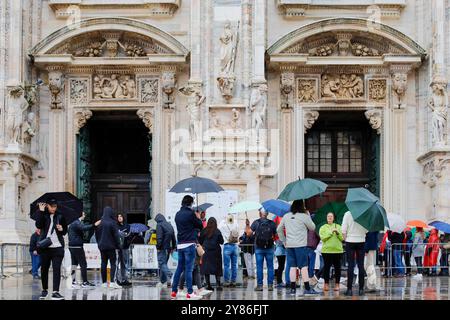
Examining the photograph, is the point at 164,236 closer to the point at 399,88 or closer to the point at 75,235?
the point at 75,235

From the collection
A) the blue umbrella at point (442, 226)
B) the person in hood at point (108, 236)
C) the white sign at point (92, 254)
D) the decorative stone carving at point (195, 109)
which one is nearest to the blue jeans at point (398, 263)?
the blue umbrella at point (442, 226)

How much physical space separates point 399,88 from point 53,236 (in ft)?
51.1

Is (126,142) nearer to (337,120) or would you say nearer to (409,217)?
(337,120)

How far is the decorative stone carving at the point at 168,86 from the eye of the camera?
31.7 metres

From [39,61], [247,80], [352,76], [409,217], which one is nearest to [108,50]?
[39,61]

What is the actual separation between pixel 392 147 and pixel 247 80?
4886 millimetres

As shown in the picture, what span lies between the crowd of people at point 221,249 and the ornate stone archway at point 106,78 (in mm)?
5355

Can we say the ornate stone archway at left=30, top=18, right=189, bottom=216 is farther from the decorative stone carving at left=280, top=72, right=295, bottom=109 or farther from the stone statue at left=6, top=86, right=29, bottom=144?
the decorative stone carving at left=280, top=72, right=295, bottom=109

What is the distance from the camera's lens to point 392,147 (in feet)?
104

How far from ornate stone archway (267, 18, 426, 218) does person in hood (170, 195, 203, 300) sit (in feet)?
40.0

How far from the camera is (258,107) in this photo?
30.2 m

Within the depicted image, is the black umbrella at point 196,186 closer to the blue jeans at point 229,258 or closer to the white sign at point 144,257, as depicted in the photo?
the blue jeans at point 229,258

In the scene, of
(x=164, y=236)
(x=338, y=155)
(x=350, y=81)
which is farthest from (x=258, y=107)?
(x=164, y=236)

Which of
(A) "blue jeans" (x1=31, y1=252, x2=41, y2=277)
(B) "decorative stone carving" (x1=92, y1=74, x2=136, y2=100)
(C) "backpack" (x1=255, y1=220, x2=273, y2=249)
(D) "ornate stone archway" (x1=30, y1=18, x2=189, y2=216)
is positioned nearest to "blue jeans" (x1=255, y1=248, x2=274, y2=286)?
(C) "backpack" (x1=255, y1=220, x2=273, y2=249)
